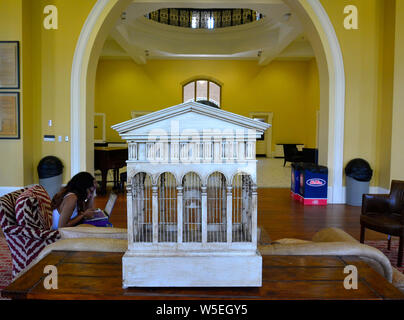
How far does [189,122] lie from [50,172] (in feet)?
20.3

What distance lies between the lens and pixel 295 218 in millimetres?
5609

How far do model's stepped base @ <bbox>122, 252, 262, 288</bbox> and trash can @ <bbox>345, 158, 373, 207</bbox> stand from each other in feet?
20.4

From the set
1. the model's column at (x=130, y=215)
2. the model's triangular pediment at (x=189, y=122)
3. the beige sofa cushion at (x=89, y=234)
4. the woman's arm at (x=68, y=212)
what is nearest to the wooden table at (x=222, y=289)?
the model's column at (x=130, y=215)

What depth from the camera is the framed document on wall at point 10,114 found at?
644cm

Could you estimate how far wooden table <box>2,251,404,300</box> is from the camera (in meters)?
1.16

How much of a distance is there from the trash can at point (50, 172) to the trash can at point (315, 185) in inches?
203

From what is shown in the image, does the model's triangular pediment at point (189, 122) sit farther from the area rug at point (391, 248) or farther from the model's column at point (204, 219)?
the area rug at point (391, 248)

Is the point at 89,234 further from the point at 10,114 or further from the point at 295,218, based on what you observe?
the point at 10,114

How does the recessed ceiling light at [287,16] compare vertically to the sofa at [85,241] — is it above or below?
above

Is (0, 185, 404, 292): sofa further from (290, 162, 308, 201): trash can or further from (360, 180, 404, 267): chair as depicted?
(290, 162, 308, 201): trash can

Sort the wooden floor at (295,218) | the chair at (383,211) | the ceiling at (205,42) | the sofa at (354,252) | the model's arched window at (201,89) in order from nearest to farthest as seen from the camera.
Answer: the sofa at (354,252) → the chair at (383,211) → the wooden floor at (295,218) → the ceiling at (205,42) → the model's arched window at (201,89)

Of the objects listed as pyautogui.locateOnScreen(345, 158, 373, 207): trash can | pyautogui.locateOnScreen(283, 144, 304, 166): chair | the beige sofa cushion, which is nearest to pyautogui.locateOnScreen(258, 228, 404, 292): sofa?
the beige sofa cushion

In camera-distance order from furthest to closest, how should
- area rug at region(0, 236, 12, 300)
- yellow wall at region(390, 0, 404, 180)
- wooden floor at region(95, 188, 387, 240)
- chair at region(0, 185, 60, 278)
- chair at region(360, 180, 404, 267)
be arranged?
yellow wall at region(390, 0, 404, 180) < wooden floor at region(95, 188, 387, 240) < chair at region(360, 180, 404, 267) < area rug at region(0, 236, 12, 300) < chair at region(0, 185, 60, 278)

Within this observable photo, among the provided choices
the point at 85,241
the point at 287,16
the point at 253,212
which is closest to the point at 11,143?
the point at 85,241
